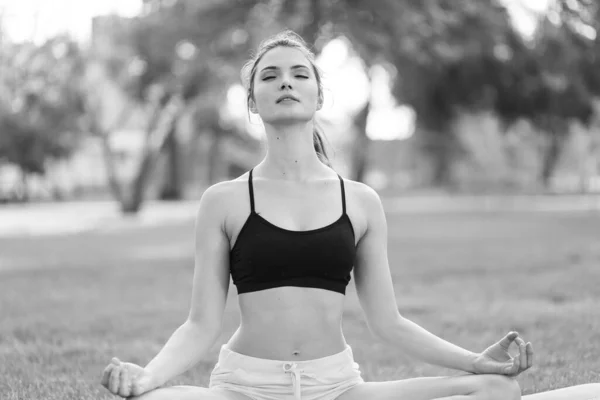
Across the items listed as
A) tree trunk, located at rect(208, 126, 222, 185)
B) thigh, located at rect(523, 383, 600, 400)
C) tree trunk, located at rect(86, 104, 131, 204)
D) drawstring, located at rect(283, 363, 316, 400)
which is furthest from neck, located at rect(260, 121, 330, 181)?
tree trunk, located at rect(208, 126, 222, 185)

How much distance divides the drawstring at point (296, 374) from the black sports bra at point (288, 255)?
0.28m

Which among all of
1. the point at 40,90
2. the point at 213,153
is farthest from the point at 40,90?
the point at 213,153

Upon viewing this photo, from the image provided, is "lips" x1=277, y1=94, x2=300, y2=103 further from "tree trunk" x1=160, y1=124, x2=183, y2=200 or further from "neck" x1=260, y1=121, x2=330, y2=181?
"tree trunk" x1=160, y1=124, x2=183, y2=200

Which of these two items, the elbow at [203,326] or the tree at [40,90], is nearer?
the elbow at [203,326]

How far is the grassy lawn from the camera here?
16.5 feet

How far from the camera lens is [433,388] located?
9.51 ft

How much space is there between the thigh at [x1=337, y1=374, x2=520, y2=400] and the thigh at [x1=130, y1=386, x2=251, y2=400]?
39 centimetres

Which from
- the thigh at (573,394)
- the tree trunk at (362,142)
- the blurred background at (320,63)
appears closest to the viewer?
the thigh at (573,394)

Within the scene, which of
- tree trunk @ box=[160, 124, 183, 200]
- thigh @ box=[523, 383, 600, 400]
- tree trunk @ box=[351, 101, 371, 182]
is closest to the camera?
thigh @ box=[523, 383, 600, 400]

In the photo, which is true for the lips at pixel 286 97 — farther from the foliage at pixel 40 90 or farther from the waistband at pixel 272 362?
the foliage at pixel 40 90

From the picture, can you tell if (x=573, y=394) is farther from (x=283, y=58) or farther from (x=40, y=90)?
(x=40, y=90)

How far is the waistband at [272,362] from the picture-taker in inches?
113

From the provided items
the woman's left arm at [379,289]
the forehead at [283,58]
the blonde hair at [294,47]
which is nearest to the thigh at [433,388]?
the woman's left arm at [379,289]

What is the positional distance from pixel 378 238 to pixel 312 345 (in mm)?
486
